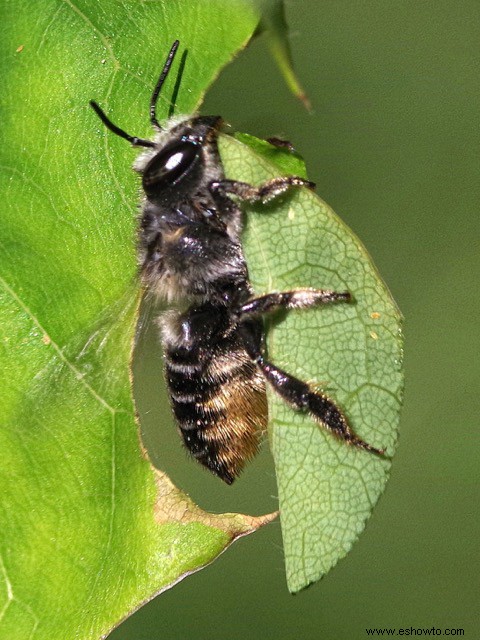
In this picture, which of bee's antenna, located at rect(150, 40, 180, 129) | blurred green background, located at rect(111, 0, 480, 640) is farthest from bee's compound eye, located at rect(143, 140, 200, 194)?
blurred green background, located at rect(111, 0, 480, 640)

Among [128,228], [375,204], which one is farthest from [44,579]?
[375,204]

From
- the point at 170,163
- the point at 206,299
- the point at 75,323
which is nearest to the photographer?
the point at 170,163

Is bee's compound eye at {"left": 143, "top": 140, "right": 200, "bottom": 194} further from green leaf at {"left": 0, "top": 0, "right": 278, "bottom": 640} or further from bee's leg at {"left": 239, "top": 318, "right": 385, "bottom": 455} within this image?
bee's leg at {"left": 239, "top": 318, "right": 385, "bottom": 455}

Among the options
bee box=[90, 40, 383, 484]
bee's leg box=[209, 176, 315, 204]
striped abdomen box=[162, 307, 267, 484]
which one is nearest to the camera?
bee's leg box=[209, 176, 315, 204]

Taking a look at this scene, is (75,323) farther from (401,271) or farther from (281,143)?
(401,271)

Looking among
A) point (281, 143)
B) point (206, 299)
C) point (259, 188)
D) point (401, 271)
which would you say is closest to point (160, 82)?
point (281, 143)

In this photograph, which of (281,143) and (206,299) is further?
(206,299)

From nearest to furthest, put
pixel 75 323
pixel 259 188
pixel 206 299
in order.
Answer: pixel 259 188
pixel 75 323
pixel 206 299
